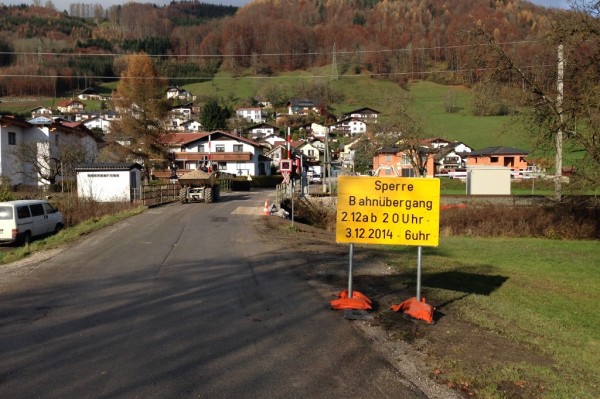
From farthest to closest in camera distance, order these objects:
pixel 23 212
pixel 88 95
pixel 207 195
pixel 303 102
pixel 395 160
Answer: pixel 88 95, pixel 303 102, pixel 395 160, pixel 207 195, pixel 23 212

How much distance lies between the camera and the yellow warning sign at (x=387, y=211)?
8.73m

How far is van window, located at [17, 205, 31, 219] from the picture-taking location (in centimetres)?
2188

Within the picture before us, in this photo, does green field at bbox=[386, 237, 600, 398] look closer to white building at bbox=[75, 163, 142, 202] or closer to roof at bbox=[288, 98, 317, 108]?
white building at bbox=[75, 163, 142, 202]

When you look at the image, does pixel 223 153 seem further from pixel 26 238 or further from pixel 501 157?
pixel 26 238

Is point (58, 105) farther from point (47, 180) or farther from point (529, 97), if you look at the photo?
point (529, 97)

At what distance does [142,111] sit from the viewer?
54938mm

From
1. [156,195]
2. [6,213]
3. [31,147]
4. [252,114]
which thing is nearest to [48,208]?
[6,213]

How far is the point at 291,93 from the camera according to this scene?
468 feet

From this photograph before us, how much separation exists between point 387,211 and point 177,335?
377 centimetres

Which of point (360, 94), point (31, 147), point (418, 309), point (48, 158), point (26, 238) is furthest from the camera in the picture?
point (360, 94)

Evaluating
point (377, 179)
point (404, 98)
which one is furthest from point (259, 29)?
point (377, 179)

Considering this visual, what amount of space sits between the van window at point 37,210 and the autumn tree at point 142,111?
30.8m

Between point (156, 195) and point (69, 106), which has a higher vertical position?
point (69, 106)

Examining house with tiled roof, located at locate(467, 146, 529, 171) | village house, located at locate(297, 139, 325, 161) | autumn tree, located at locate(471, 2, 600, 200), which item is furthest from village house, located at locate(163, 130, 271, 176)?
autumn tree, located at locate(471, 2, 600, 200)
